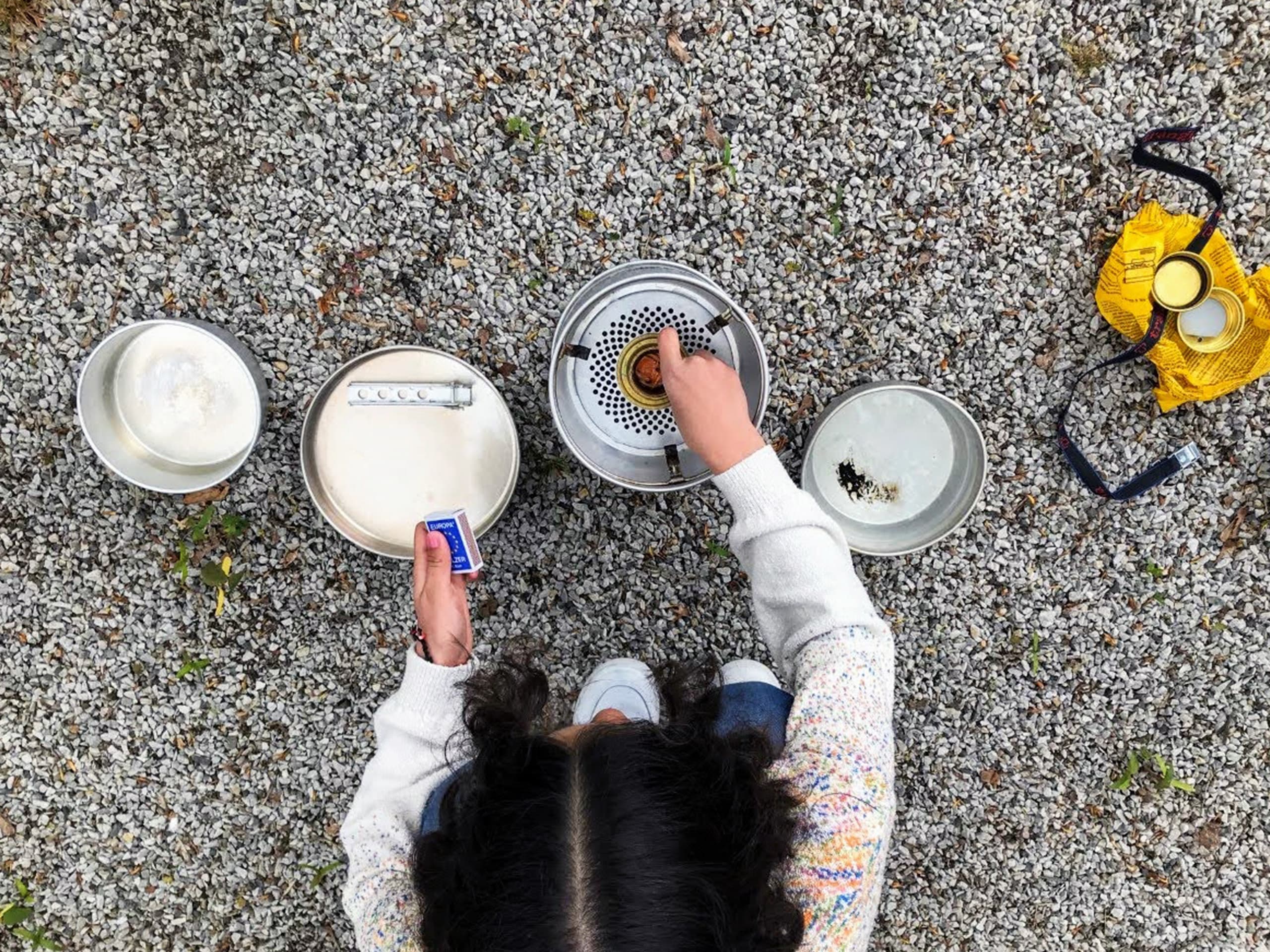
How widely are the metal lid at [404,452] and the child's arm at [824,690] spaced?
378 mm

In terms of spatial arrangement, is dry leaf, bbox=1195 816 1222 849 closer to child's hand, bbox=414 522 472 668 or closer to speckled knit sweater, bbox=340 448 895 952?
speckled knit sweater, bbox=340 448 895 952

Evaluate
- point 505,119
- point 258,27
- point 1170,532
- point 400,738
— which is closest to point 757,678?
point 400,738

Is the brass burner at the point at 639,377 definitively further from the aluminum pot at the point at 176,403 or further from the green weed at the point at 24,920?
the green weed at the point at 24,920

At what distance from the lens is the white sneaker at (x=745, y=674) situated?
1234 millimetres

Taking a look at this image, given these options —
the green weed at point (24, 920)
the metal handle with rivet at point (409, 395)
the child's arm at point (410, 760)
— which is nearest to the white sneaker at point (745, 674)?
the child's arm at point (410, 760)

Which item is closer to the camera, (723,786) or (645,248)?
(723,786)

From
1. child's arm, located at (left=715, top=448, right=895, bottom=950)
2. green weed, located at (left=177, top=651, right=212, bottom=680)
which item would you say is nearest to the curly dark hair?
child's arm, located at (left=715, top=448, right=895, bottom=950)

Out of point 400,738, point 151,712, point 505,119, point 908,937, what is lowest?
point 908,937

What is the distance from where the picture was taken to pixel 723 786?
940 mm

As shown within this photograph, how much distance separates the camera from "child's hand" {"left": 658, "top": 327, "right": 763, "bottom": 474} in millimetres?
1147

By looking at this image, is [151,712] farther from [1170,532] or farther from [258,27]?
[1170,532]

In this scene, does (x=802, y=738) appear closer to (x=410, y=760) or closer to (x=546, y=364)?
(x=410, y=760)

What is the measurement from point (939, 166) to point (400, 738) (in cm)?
124

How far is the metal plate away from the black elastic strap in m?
0.22
